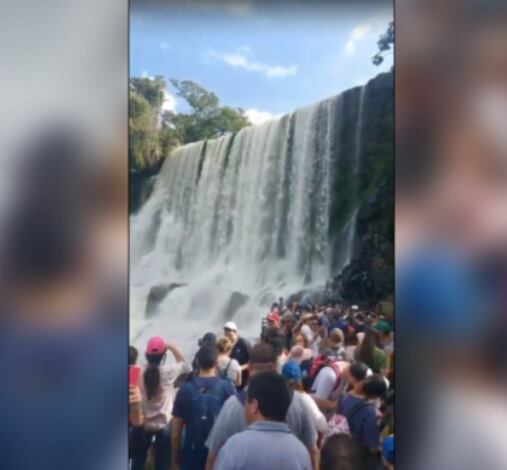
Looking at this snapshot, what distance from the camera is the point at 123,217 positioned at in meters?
1.94

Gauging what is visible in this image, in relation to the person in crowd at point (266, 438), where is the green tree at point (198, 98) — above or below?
above

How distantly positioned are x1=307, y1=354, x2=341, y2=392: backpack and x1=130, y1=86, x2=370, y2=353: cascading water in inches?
10.1

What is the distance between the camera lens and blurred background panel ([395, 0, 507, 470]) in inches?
77.4

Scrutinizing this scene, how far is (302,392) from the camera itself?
196 cm

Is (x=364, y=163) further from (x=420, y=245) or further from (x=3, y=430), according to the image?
(x=3, y=430)

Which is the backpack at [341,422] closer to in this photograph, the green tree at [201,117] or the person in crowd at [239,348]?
the person in crowd at [239,348]

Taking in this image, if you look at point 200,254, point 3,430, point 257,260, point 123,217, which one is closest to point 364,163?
point 257,260

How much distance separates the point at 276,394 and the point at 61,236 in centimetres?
101

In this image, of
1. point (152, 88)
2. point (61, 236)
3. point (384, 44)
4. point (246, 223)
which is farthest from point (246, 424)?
point (384, 44)

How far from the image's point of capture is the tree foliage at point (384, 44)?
1954mm

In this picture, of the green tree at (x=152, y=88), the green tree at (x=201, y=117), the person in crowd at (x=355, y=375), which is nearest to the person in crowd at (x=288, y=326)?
the person in crowd at (x=355, y=375)

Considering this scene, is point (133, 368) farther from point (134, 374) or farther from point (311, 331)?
point (311, 331)

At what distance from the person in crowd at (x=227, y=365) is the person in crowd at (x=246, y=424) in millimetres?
55

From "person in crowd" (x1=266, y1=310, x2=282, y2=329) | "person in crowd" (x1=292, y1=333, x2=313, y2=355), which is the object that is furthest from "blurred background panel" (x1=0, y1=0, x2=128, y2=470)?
"person in crowd" (x1=292, y1=333, x2=313, y2=355)
